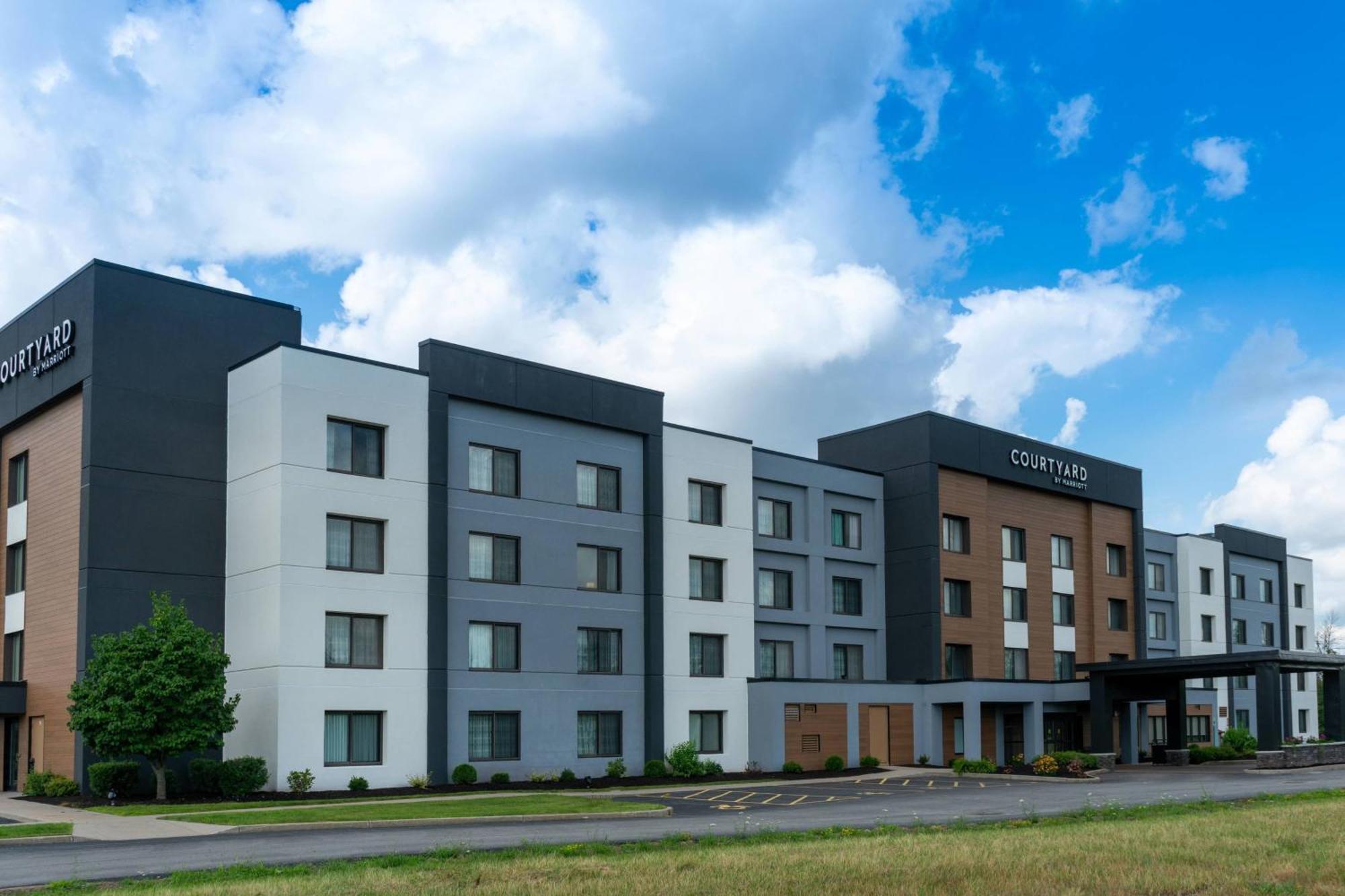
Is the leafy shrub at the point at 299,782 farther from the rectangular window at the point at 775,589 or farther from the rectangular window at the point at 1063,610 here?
the rectangular window at the point at 1063,610

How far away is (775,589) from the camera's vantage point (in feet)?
178

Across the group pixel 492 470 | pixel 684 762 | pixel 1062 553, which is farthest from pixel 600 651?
pixel 1062 553

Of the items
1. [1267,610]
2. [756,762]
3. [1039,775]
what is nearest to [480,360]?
[756,762]

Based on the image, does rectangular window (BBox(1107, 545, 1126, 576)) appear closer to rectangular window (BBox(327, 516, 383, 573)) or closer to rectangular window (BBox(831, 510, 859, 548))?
rectangular window (BBox(831, 510, 859, 548))

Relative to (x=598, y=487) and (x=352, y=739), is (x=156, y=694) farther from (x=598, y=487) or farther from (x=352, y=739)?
(x=598, y=487)

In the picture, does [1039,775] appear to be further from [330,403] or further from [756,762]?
[330,403]

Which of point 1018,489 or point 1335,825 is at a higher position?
point 1018,489

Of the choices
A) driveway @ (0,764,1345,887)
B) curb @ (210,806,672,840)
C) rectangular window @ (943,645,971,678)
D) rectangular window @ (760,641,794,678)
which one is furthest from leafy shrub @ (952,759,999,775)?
curb @ (210,806,672,840)

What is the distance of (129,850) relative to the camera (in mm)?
23500

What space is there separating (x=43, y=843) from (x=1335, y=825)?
23.3m

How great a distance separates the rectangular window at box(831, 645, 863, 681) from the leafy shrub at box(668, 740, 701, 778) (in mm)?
10999

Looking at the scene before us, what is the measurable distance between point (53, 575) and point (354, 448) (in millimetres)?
9855

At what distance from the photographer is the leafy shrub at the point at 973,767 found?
50406 millimetres

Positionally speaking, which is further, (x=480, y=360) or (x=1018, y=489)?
(x=1018, y=489)
